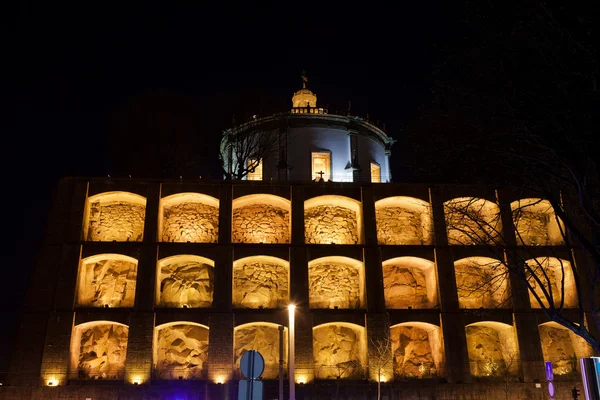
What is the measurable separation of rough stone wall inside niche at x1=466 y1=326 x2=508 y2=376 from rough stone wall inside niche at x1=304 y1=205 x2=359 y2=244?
26.4 ft

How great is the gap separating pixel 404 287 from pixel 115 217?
16192mm

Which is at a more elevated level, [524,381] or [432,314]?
[432,314]

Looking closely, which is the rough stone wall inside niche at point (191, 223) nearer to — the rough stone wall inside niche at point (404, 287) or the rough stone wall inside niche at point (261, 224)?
the rough stone wall inside niche at point (261, 224)

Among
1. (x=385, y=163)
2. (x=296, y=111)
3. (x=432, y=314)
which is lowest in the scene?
(x=432, y=314)

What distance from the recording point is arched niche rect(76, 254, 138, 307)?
30.3 m

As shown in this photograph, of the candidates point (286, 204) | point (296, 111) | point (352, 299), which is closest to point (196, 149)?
point (296, 111)

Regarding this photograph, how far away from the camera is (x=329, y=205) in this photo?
33656 millimetres

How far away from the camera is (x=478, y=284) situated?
31500mm

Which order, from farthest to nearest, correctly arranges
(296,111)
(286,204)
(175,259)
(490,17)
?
(296,111), (286,204), (175,259), (490,17)

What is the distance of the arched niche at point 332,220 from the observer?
1297 inches

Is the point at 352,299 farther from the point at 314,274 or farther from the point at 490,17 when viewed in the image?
the point at 490,17

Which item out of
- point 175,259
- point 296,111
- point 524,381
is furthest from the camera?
point 296,111

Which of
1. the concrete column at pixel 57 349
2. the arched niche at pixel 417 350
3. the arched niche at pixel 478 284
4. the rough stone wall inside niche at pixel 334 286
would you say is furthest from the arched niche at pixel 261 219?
the arched niche at pixel 478 284

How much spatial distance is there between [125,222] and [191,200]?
3733 millimetres
